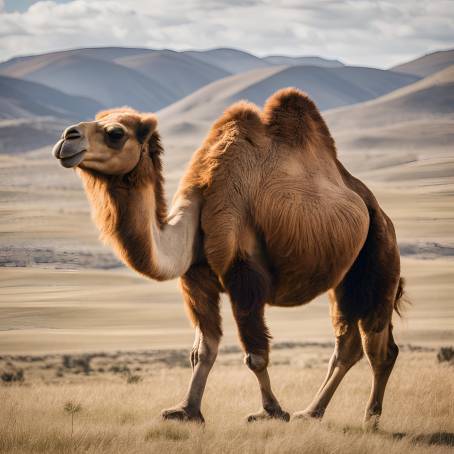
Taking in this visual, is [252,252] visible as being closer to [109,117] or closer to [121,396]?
[109,117]

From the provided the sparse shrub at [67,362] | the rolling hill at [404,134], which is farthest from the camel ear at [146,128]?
the rolling hill at [404,134]

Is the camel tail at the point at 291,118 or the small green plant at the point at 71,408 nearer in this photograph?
the small green plant at the point at 71,408

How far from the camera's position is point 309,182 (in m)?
8.46

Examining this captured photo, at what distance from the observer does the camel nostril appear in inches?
263

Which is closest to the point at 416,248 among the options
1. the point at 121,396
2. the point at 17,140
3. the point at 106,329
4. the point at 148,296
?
the point at 148,296

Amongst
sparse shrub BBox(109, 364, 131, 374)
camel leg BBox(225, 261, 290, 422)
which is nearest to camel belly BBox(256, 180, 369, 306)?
camel leg BBox(225, 261, 290, 422)

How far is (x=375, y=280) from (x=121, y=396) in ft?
9.31

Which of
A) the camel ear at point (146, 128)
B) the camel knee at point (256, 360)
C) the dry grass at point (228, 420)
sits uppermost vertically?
the camel ear at point (146, 128)

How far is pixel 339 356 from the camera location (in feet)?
29.6

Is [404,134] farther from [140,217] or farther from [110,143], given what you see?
[110,143]

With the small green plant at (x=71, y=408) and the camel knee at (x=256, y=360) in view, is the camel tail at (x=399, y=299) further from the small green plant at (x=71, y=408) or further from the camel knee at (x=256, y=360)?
the small green plant at (x=71, y=408)

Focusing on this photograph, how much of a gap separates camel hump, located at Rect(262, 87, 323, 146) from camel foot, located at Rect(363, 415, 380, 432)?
98.2 inches

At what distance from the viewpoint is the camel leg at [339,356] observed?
8820 mm

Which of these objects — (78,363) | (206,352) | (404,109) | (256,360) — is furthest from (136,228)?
(404,109)
